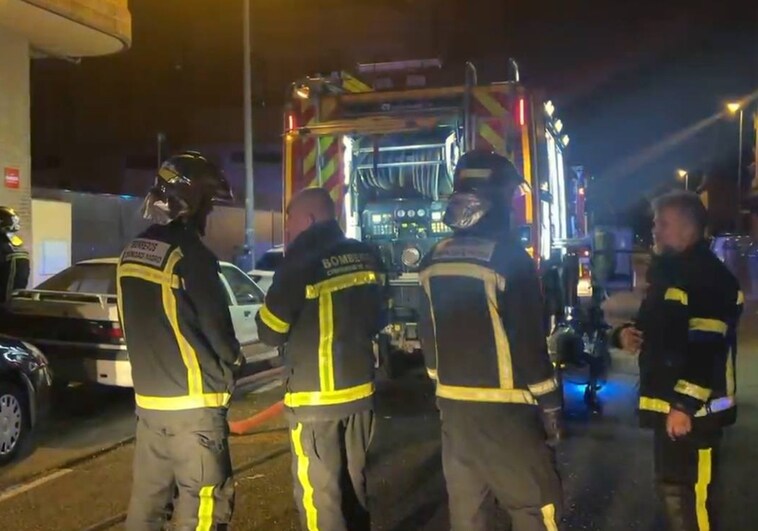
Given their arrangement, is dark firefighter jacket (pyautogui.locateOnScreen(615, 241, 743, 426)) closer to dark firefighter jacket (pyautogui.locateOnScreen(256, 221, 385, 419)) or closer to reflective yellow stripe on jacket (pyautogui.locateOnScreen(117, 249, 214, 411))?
dark firefighter jacket (pyautogui.locateOnScreen(256, 221, 385, 419))

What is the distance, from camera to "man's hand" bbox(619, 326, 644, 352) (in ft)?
12.7

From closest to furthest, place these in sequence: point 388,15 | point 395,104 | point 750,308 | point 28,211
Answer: point 395,104 < point 28,211 < point 750,308 < point 388,15

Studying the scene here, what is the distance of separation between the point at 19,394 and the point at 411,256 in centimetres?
355

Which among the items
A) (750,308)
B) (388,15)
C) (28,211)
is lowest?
(750,308)

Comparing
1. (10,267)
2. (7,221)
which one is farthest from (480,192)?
(7,221)

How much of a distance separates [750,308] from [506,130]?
1457 centimetres

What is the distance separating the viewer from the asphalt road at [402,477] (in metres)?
5.33

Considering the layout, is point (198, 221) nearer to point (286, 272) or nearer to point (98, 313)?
point (286, 272)

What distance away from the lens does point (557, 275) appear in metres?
8.73

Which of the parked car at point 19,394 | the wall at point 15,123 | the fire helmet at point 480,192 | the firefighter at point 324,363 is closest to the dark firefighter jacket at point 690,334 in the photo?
the fire helmet at point 480,192

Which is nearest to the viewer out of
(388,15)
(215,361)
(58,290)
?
(215,361)

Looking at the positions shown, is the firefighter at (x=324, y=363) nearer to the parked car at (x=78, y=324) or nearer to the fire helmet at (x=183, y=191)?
the fire helmet at (x=183, y=191)

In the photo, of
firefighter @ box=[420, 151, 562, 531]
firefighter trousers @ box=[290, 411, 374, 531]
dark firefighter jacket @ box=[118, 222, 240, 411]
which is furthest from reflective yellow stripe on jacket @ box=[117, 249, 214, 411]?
firefighter @ box=[420, 151, 562, 531]

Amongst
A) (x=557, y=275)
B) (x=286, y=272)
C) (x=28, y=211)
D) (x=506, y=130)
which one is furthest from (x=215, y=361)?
(x=28, y=211)
